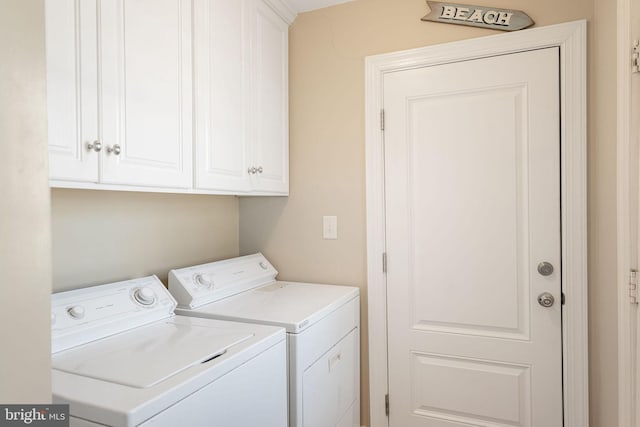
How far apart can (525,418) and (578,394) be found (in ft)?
0.84

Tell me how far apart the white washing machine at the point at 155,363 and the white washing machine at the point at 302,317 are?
0.08 metres

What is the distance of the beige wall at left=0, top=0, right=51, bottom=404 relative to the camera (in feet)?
1.41

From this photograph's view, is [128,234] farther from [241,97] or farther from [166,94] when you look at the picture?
[241,97]

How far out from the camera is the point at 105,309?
1298 millimetres

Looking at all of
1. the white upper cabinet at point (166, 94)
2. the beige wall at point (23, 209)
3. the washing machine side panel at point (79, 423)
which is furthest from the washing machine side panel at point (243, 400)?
the white upper cabinet at point (166, 94)

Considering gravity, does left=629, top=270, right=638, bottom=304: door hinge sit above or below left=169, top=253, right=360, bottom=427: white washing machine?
above

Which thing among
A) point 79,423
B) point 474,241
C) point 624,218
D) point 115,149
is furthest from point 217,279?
point 624,218

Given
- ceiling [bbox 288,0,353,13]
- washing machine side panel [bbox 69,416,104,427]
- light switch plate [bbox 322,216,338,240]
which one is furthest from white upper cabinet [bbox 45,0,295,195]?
washing machine side panel [bbox 69,416,104,427]

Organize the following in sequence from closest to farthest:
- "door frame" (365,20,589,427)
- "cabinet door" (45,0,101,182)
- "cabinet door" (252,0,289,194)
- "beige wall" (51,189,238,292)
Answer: "cabinet door" (45,0,101,182) < "beige wall" (51,189,238,292) < "door frame" (365,20,589,427) < "cabinet door" (252,0,289,194)

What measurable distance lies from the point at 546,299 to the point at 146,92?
1829 millimetres

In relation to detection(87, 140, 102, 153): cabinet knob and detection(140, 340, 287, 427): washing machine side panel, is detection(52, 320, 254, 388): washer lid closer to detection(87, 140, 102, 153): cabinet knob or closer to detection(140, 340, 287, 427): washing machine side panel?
detection(140, 340, 287, 427): washing machine side panel

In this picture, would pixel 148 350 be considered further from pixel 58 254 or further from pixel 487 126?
pixel 487 126

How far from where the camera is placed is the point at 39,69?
0.47 m

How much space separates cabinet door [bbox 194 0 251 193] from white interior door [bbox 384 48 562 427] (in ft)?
2.47
